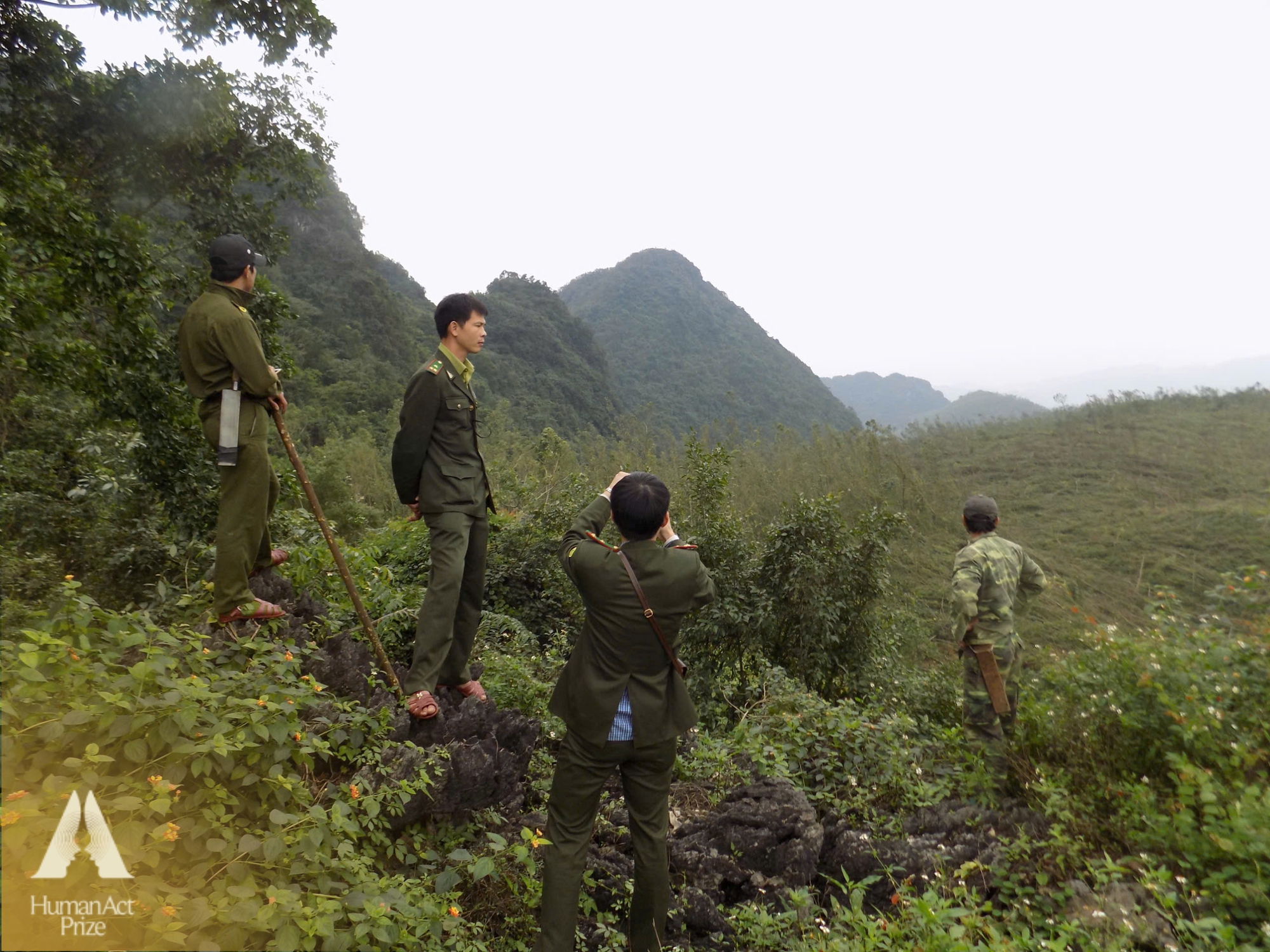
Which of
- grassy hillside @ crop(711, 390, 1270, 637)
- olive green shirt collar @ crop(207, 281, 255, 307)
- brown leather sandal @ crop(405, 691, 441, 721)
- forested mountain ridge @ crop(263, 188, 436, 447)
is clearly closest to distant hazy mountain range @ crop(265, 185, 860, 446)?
forested mountain ridge @ crop(263, 188, 436, 447)

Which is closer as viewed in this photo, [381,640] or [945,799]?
[945,799]

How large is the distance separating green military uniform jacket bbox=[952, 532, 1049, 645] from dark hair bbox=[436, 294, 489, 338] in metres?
3.13

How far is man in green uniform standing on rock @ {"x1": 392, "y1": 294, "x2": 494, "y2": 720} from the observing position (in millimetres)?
3240

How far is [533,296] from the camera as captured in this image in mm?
50594

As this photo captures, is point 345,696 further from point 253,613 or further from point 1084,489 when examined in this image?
point 1084,489

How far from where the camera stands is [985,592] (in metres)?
4.11

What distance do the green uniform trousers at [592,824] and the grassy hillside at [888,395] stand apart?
4124 inches

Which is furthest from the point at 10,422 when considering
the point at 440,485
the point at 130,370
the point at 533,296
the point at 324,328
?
the point at 533,296

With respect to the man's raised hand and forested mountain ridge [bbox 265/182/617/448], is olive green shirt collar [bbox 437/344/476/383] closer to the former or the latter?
the man's raised hand

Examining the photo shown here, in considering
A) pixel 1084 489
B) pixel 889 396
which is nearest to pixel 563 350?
pixel 1084 489

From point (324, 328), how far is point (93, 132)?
26.5 m

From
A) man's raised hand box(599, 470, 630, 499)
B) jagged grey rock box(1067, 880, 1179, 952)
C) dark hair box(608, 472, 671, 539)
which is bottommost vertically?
jagged grey rock box(1067, 880, 1179, 952)

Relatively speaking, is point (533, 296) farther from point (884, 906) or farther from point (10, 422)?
point (884, 906)

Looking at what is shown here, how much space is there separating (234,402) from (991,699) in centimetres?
439
